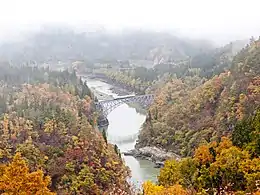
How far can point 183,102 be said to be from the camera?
6844 centimetres

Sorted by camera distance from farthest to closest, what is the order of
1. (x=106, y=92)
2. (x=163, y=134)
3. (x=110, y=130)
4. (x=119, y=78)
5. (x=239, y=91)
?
(x=119, y=78) < (x=106, y=92) < (x=110, y=130) < (x=163, y=134) < (x=239, y=91)

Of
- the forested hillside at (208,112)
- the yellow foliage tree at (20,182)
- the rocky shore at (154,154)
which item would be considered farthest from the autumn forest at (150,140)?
the rocky shore at (154,154)

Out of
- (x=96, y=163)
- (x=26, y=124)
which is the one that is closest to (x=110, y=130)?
(x=26, y=124)

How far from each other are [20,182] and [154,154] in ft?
124

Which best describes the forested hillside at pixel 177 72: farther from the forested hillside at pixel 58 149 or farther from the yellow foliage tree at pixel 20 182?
the yellow foliage tree at pixel 20 182

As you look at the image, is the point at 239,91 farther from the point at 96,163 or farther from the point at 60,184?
the point at 60,184

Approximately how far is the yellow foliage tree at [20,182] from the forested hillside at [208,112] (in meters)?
29.6

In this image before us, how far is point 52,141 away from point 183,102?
82.2 ft

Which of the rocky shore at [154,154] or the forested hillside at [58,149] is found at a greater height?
the forested hillside at [58,149]

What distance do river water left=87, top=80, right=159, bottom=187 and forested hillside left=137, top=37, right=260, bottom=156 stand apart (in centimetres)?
382

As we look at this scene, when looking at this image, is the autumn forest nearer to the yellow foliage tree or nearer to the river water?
the yellow foliage tree

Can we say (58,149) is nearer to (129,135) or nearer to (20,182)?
(20,182)

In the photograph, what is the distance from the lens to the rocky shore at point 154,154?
5518 centimetres

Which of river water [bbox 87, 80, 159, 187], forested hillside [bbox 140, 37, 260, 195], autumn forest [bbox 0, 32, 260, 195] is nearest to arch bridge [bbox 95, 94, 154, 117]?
river water [bbox 87, 80, 159, 187]
